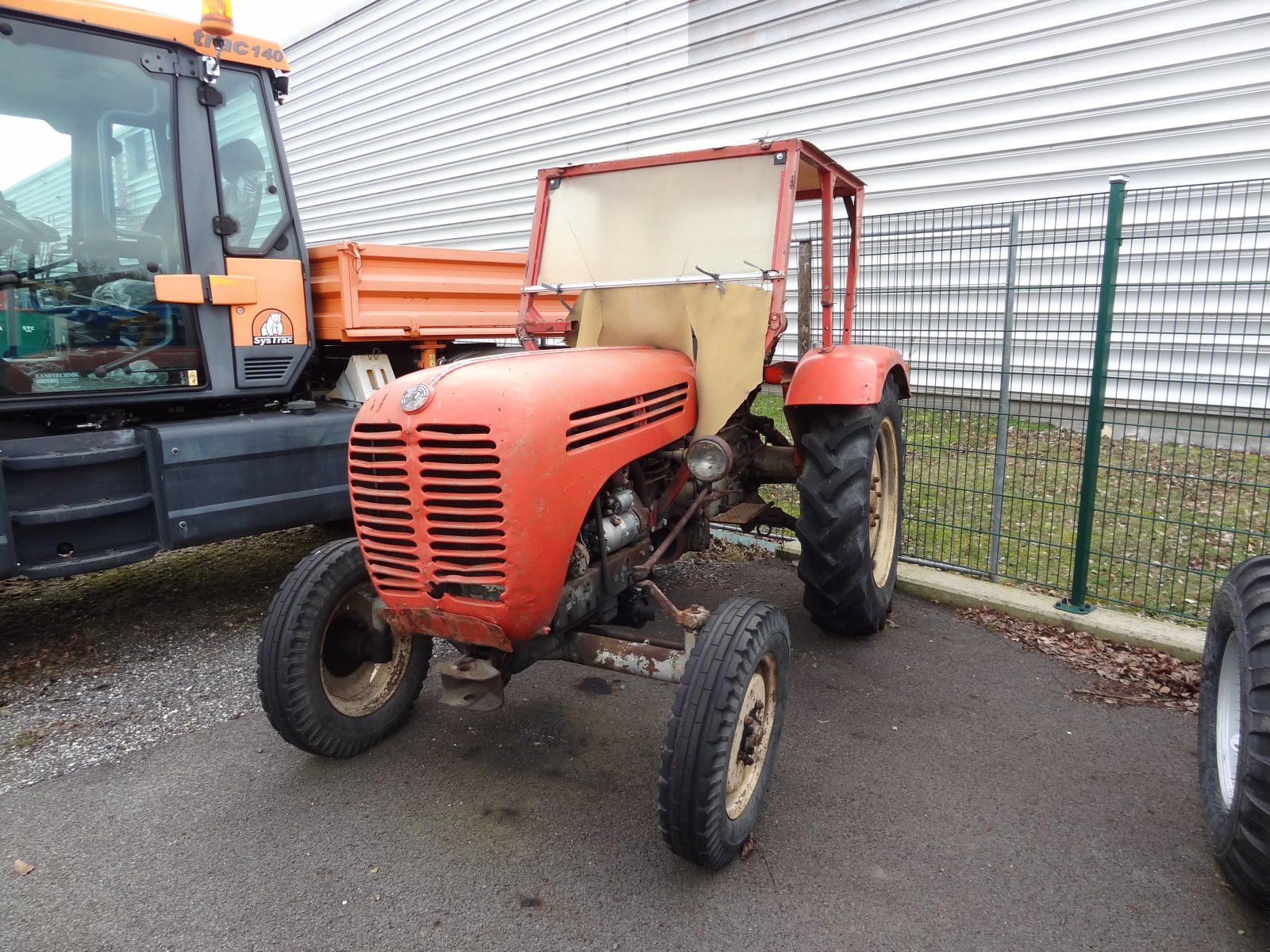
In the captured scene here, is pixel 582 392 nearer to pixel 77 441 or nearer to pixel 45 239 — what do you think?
pixel 77 441

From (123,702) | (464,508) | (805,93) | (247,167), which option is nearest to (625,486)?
(464,508)

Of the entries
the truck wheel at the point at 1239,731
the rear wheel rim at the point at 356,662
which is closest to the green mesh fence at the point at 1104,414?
the truck wheel at the point at 1239,731

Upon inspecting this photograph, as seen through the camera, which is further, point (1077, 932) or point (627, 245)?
point (627, 245)

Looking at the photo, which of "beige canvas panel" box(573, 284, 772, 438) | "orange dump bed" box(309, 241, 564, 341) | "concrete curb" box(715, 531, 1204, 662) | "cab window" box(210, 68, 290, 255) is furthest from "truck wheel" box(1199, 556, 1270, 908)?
"cab window" box(210, 68, 290, 255)

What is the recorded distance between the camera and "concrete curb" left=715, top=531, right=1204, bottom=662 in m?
3.84

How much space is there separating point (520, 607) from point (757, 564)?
9.79 ft

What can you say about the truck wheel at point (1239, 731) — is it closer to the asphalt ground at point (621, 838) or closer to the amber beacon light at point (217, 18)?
the asphalt ground at point (621, 838)

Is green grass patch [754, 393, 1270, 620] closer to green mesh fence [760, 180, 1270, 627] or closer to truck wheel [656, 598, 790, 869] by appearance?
green mesh fence [760, 180, 1270, 627]

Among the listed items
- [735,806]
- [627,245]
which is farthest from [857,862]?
[627,245]

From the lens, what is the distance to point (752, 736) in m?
Result: 2.58

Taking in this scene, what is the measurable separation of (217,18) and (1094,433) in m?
4.79

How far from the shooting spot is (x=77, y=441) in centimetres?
378

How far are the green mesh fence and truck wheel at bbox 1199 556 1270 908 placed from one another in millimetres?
1206

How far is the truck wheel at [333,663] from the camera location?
2812 millimetres
